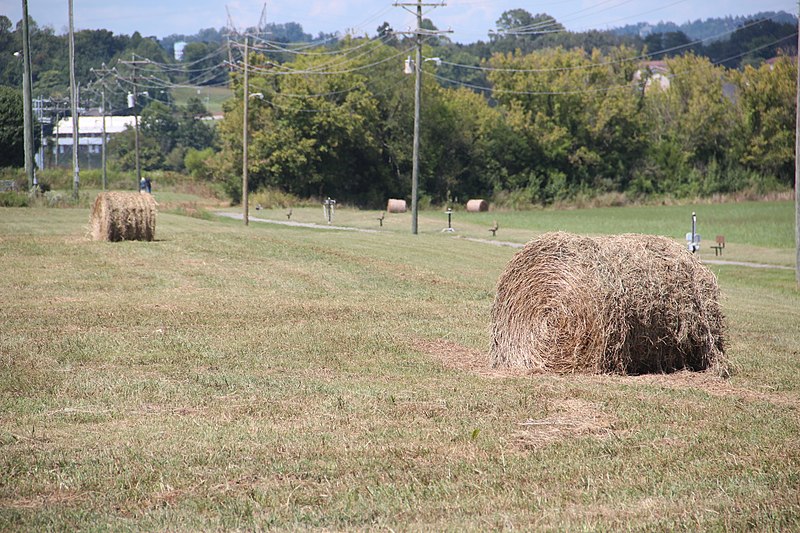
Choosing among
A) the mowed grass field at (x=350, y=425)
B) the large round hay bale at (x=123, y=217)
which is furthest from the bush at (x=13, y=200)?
the mowed grass field at (x=350, y=425)

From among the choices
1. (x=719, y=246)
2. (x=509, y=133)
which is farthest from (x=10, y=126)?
(x=719, y=246)

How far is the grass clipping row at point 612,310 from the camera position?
11.3 meters

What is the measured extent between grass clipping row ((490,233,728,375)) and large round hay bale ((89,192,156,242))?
17.2 meters

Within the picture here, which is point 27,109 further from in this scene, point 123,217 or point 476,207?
point 476,207

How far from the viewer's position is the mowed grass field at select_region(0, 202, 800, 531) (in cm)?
653

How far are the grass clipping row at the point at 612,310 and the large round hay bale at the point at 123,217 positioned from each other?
1718cm

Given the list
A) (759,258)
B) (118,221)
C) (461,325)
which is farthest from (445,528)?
(759,258)

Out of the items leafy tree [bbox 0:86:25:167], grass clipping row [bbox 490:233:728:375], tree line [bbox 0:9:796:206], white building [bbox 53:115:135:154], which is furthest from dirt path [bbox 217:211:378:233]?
white building [bbox 53:115:135:154]

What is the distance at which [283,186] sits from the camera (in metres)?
78.3

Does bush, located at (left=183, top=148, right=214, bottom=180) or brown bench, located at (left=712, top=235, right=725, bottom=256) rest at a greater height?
bush, located at (left=183, top=148, right=214, bottom=180)

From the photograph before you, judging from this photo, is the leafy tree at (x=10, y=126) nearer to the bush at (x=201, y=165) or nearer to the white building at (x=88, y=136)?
the bush at (x=201, y=165)

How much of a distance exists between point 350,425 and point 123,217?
1986 centimetres

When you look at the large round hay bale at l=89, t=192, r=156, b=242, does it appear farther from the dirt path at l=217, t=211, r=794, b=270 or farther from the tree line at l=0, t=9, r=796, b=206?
the tree line at l=0, t=9, r=796, b=206

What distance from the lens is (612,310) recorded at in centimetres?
1124
